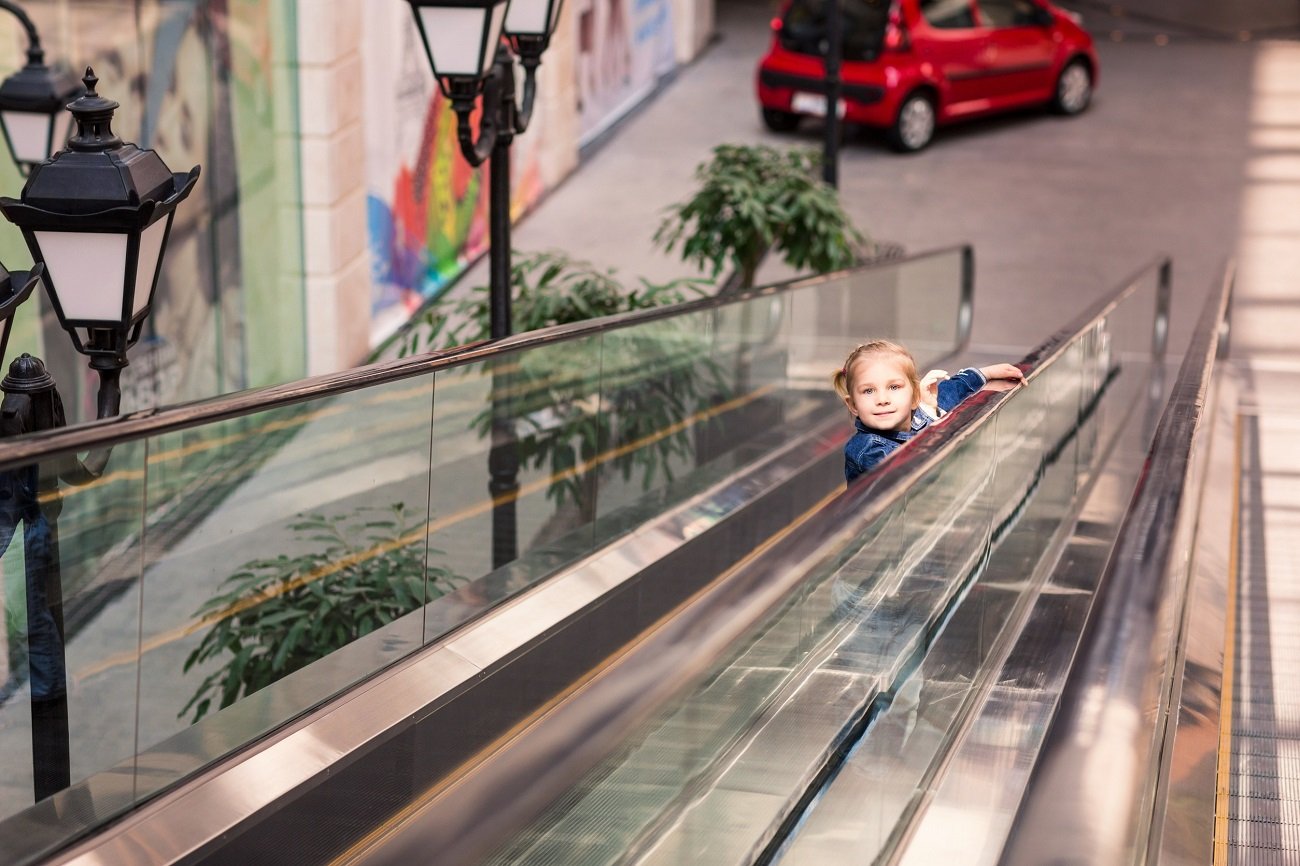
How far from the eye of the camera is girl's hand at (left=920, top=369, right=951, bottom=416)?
205 inches

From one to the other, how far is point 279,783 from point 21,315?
15.1 ft

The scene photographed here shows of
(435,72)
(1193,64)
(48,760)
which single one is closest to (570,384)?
(435,72)

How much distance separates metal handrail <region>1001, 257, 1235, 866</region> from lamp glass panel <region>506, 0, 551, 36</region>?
414 centimetres

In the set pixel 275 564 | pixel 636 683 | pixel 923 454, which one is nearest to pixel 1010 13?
pixel 275 564

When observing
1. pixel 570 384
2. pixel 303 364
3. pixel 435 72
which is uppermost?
pixel 435 72

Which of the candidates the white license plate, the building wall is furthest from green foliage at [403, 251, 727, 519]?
the white license plate

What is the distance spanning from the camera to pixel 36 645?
3.39 meters

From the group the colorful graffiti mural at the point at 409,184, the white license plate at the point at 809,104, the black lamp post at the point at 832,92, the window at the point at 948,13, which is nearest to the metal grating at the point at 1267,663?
the black lamp post at the point at 832,92

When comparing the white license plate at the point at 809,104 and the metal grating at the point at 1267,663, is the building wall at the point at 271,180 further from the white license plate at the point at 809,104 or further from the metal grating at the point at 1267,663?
the metal grating at the point at 1267,663

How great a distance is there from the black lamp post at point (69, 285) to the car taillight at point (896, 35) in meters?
15.2

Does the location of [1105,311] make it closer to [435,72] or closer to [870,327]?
[870,327]

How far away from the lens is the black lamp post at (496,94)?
574 cm

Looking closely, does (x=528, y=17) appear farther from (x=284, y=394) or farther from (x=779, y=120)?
(x=779, y=120)

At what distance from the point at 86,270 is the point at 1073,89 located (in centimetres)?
1847
